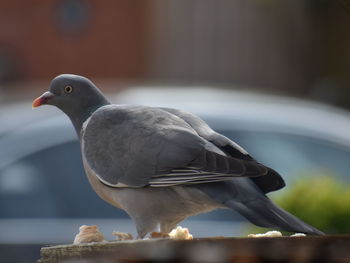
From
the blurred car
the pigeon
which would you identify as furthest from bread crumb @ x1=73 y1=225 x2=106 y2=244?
the blurred car

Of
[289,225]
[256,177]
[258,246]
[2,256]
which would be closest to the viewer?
[258,246]

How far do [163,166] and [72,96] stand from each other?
0.64m

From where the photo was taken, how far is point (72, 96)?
15.0ft

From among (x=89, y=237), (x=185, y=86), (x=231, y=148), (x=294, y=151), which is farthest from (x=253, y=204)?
(x=185, y=86)

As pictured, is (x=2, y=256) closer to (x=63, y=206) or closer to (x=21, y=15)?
(x=63, y=206)

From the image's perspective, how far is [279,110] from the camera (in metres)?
9.12

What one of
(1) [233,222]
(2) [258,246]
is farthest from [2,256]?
(2) [258,246]

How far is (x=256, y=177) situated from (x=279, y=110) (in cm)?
521

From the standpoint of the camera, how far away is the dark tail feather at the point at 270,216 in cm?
346

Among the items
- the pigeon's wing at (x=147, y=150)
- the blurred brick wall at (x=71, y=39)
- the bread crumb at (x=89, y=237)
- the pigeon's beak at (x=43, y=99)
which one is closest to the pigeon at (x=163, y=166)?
the pigeon's wing at (x=147, y=150)

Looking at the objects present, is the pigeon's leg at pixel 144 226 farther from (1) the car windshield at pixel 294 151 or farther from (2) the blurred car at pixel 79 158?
(1) the car windshield at pixel 294 151

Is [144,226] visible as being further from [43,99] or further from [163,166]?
[43,99]

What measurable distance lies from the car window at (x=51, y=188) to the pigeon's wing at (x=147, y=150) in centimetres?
385

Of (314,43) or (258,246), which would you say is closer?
(258,246)
